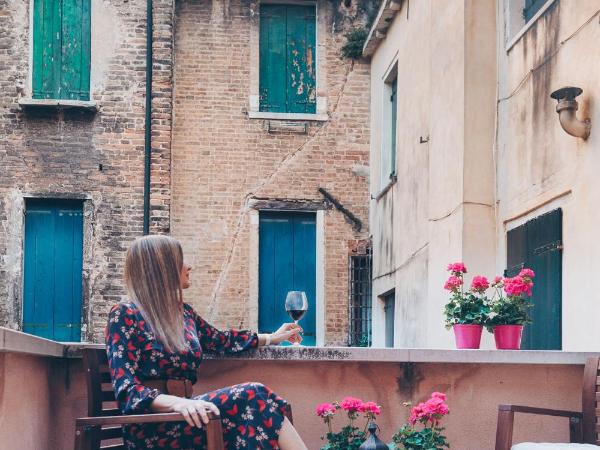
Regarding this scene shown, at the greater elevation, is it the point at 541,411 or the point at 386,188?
the point at 386,188

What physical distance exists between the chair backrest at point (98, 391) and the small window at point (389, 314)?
8.79 meters

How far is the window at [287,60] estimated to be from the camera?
14.8 metres

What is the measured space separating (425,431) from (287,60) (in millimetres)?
10334

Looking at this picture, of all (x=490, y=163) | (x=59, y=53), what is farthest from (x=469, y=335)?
(x=59, y=53)

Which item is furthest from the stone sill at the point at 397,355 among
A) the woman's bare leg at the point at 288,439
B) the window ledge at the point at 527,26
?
the window ledge at the point at 527,26

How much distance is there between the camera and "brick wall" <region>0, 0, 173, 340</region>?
1400 cm

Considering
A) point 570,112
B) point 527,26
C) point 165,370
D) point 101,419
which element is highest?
point 527,26

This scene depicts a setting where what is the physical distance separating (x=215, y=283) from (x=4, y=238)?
269cm

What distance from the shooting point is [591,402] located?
16.9 feet

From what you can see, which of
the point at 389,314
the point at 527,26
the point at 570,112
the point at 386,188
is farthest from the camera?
the point at 389,314

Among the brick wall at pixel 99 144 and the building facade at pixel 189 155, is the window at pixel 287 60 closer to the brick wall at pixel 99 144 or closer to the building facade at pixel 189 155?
the building facade at pixel 189 155

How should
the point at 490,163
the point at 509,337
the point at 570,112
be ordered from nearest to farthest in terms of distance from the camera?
the point at 509,337 → the point at 570,112 → the point at 490,163

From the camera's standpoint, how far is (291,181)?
1459 cm

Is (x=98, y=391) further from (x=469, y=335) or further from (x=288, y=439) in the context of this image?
(x=469, y=335)
